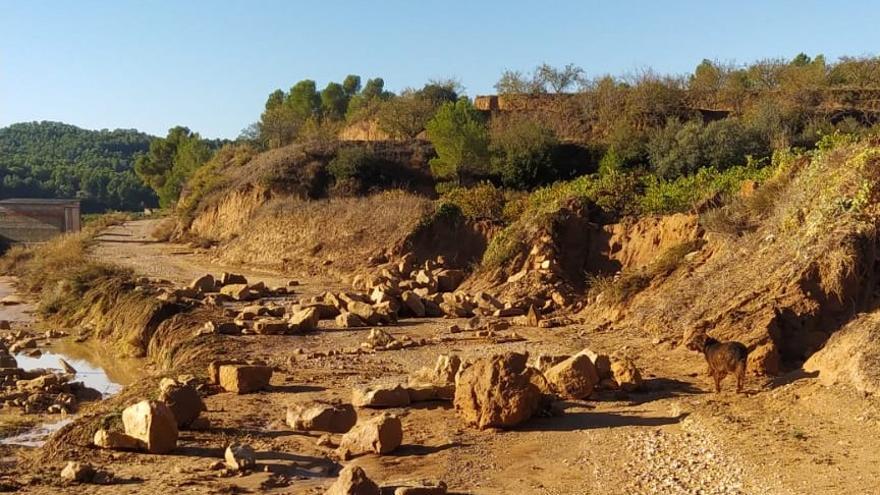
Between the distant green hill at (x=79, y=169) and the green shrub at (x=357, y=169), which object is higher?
the distant green hill at (x=79, y=169)

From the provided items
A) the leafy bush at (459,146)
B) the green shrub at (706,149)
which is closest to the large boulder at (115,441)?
the green shrub at (706,149)

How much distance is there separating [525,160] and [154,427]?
69.1 ft

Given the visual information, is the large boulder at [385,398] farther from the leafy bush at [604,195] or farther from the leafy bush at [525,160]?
the leafy bush at [525,160]

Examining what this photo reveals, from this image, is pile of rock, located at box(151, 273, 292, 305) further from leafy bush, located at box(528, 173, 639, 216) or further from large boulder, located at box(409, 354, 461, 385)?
large boulder, located at box(409, 354, 461, 385)

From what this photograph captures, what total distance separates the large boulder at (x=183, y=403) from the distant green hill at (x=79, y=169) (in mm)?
72434

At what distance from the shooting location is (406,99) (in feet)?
134

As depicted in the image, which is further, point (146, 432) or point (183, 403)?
point (183, 403)

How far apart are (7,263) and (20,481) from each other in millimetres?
25626

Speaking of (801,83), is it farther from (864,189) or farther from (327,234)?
(864,189)

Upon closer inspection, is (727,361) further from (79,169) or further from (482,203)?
(79,169)

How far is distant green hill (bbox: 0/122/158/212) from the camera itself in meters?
78.3

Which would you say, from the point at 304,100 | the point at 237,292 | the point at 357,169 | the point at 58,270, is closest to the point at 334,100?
the point at 304,100

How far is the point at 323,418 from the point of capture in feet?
29.6

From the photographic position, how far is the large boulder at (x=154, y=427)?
8297 millimetres
